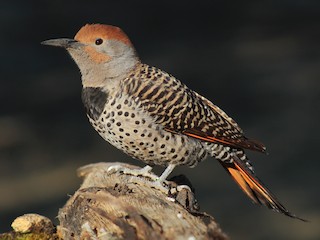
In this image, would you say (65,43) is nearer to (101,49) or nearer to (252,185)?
(101,49)

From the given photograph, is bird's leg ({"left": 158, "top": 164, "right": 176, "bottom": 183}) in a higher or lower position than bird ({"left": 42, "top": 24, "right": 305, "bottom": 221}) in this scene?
lower

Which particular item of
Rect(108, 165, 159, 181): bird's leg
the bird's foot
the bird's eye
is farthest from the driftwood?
the bird's eye

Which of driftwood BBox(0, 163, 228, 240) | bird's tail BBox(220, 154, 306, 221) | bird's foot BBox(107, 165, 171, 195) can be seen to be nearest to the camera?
driftwood BBox(0, 163, 228, 240)

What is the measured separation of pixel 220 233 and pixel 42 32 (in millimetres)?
5473

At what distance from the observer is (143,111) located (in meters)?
4.48

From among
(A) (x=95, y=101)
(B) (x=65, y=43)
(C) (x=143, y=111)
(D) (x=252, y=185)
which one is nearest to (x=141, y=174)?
(C) (x=143, y=111)

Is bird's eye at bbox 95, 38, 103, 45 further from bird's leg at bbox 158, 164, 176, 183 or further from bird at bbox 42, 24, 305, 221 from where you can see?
bird's leg at bbox 158, 164, 176, 183

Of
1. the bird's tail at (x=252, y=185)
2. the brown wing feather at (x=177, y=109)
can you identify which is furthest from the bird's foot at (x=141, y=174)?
the bird's tail at (x=252, y=185)

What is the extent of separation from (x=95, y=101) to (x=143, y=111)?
26 centimetres

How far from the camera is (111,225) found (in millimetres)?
3695

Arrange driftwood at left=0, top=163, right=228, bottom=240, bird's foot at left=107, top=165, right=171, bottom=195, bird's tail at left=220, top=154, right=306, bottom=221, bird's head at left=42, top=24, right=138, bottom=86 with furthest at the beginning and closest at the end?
1. bird's tail at left=220, top=154, right=306, bottom=221
2. bird's head at left=42, top=24, right=138, bottom=86
3. bird's foot at left=107, top=165, right=171, bottom=195
4. driftwood at left=0, top=163, right=228, bottom=240

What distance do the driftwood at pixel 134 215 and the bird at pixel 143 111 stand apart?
30 centimetres

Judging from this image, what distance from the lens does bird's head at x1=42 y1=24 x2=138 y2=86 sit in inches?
178

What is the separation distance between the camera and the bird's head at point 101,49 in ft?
14.8
